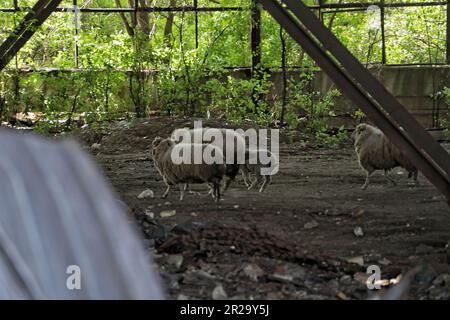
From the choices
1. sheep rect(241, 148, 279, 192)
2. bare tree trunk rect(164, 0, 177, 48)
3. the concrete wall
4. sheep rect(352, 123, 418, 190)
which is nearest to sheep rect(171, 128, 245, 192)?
sheep rect(241, 148, 279, 192)

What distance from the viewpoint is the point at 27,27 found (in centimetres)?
1123

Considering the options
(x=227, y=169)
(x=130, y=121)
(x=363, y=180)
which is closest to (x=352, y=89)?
(x=227, y=169)

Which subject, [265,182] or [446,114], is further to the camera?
[446,114]

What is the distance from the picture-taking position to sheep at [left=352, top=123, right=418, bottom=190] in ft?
28.6

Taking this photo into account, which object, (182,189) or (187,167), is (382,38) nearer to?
(182,189)

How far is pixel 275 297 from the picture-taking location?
15.6 feet

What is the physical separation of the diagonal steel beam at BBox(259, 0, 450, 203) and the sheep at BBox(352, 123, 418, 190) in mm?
2834

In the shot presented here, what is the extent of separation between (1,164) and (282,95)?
551 inches

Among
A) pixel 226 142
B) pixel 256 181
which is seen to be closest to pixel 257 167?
pixel 256 181

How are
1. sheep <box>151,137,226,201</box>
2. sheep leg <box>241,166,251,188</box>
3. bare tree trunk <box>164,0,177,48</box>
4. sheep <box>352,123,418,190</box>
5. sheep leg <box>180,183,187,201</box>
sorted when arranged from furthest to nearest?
1. bare tree trunk <box>164,0,177,48</box>
2. sheep leg <box>241,166,251,188</box>
3. sheep <box>352,123,418,190</box>
4. sheep leg <box>180,183,187,201</box>
5. sheep <box>151,137,226,201</box>

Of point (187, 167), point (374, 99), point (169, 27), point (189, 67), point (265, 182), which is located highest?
point (169, 27)

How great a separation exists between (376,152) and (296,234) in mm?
2318

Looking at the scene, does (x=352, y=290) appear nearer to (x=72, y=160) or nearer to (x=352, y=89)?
(x=352, y=89)

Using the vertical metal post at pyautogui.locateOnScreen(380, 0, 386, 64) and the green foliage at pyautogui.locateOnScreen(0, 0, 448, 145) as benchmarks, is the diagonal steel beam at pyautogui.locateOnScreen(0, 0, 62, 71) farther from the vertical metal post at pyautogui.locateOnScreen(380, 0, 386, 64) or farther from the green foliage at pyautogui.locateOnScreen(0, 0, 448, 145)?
the vertical metal post at pyautogui.locateOnScreen(380, 0, 386, 64)
